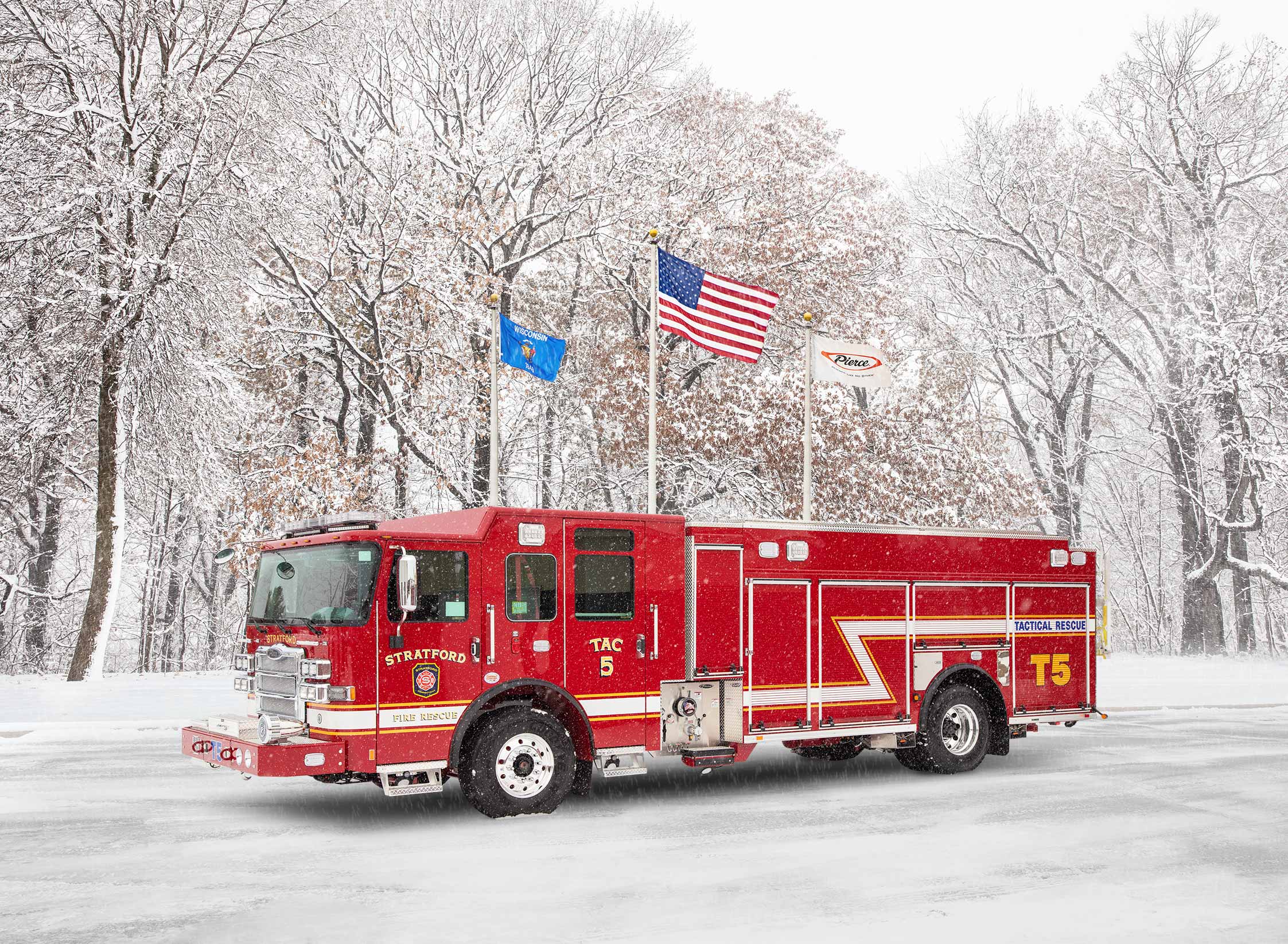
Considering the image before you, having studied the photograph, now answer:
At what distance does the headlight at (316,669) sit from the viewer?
9.56 metres

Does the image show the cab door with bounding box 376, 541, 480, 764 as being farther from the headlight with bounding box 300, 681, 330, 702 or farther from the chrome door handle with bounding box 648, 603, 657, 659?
the chrome door handle with bounding box 648, 603, 657, 659

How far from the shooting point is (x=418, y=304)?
2473cm

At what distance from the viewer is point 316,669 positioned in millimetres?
9664

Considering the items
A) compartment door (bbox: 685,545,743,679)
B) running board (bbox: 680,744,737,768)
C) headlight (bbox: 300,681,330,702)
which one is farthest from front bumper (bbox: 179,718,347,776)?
compartment door (bbox: 685,545,743,679)

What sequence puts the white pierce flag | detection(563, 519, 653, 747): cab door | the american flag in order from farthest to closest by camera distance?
the white pierce flag → the american flag → detection(563, 519, 653, 747): cab door

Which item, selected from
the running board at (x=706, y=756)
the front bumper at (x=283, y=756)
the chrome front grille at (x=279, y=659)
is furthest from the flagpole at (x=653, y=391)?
the front bumper at (x=283, y=756)

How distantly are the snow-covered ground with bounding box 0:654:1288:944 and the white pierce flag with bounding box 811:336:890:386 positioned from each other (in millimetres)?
7602

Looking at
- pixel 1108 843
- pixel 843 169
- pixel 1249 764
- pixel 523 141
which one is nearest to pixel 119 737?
pixel 1108 843

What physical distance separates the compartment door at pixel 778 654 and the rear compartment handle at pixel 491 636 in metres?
2.69

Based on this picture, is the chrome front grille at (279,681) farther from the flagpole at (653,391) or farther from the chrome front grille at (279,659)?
the flagpole at (653,391)

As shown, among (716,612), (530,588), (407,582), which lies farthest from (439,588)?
(716,612)

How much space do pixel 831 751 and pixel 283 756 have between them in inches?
278

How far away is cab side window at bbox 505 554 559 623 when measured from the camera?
1024 cm

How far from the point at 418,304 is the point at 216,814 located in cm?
1579
